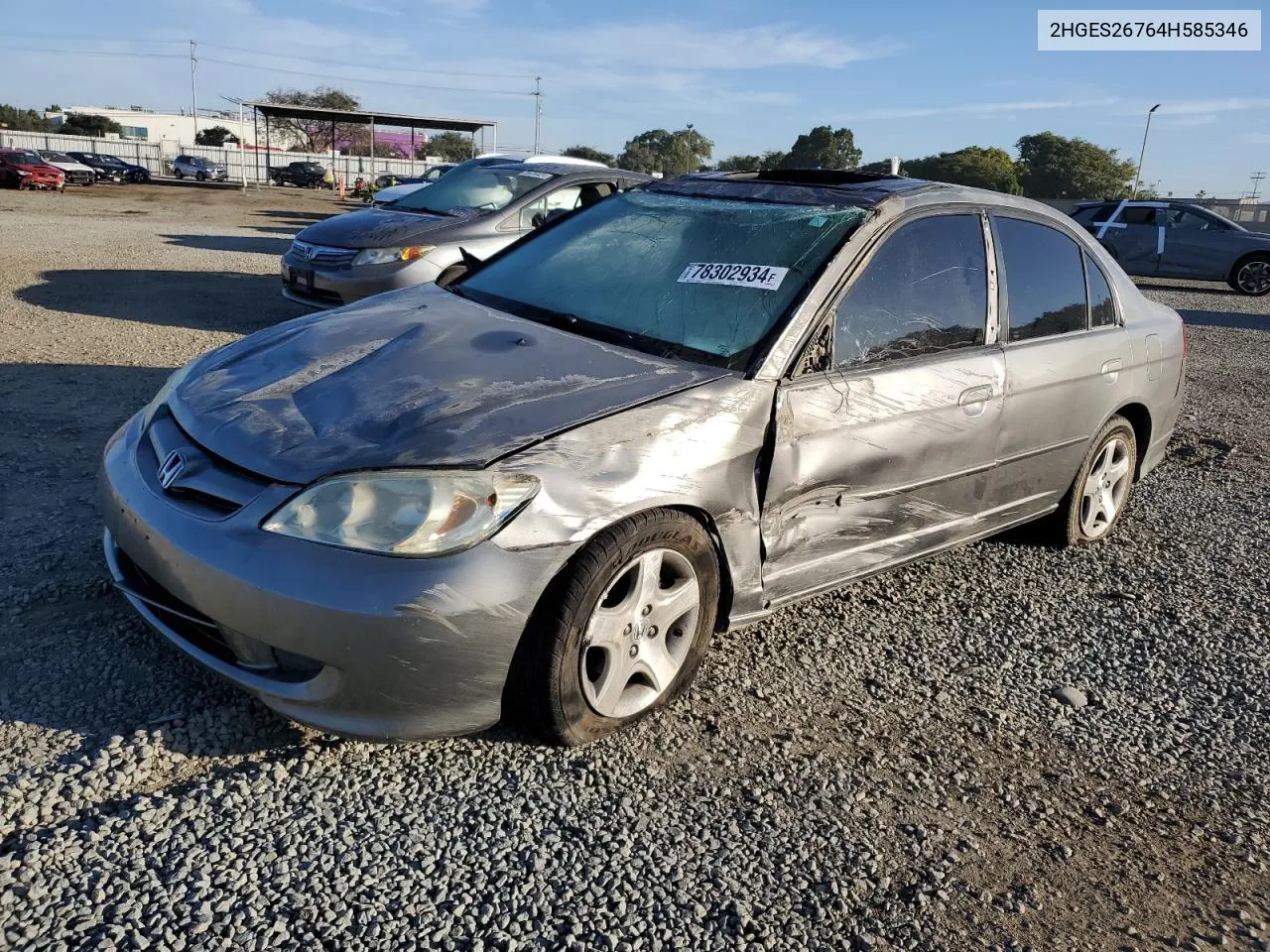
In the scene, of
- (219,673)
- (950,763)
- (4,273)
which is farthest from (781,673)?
(4,273)

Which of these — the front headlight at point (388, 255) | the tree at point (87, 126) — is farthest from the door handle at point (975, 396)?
the tree at point (87, 126)

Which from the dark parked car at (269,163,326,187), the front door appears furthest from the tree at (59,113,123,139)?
the front door

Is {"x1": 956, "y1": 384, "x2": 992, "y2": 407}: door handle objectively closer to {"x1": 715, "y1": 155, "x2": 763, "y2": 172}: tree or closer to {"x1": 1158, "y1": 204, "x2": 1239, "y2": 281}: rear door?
{"x1": 715, "y1": 155, "x2": 763, "y2": 172}: tree

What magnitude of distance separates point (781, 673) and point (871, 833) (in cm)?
82

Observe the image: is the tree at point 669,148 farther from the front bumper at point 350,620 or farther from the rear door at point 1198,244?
the front bumper at point 350,620

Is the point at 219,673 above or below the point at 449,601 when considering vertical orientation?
below

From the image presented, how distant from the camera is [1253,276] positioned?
17.4 metres

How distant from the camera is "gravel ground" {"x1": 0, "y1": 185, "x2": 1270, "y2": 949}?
2.05 meters

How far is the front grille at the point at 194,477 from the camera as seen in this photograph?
245cm

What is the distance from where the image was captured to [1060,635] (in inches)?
146

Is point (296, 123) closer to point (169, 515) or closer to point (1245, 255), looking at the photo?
point (1245, 255)

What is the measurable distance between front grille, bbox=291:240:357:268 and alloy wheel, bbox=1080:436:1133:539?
5.73 m

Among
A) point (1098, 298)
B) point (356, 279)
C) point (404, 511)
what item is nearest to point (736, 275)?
point (404, 511)

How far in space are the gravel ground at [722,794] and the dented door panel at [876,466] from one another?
1.33 ft
